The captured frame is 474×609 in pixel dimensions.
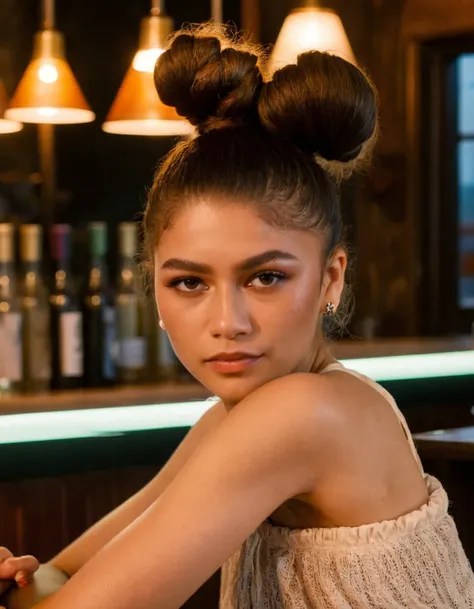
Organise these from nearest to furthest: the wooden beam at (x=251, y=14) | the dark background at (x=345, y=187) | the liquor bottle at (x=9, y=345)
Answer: the liquor bottle at (x=9, y=345)
the dark background at (x=345, y=187)
the wooden beam at (x=251, y=14)

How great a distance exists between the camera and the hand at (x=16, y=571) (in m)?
1.32

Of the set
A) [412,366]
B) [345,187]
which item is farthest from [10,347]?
[345,187]

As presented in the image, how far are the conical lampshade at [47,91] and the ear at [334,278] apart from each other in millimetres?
1554

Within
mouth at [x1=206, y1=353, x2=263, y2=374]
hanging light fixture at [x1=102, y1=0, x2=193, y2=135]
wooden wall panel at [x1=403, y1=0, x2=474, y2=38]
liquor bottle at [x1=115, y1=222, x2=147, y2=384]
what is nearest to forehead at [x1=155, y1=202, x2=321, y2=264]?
mouth at [x1=206, y1=353, x2=263, y2=374]

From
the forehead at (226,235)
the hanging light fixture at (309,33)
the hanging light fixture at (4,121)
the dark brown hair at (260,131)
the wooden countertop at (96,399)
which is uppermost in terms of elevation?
the hanging light fixture at (309,33)

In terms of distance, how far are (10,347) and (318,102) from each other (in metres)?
1.85

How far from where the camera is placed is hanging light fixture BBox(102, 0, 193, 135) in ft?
8.61

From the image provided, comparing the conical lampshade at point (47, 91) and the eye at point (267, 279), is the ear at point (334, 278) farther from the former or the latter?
the conical lampshade at point (47, 91)

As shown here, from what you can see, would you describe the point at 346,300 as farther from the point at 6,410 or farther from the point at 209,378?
the point at 6,410

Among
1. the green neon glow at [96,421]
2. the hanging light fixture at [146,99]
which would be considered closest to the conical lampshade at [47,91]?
the hanging light fixture at [146,99]

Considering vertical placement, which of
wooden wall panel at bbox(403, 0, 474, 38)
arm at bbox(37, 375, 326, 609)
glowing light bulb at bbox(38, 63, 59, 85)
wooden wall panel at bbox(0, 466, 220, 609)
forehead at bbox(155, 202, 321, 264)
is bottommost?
wooden wall panel at bbox(0, 466, 220, 609)

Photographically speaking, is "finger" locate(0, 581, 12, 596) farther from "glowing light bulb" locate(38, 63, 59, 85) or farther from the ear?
"glowing light bulb" locate(38, 63, 59, 85)

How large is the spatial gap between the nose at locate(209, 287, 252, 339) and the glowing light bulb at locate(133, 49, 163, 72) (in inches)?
64.1

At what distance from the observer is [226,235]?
115 centimetres
